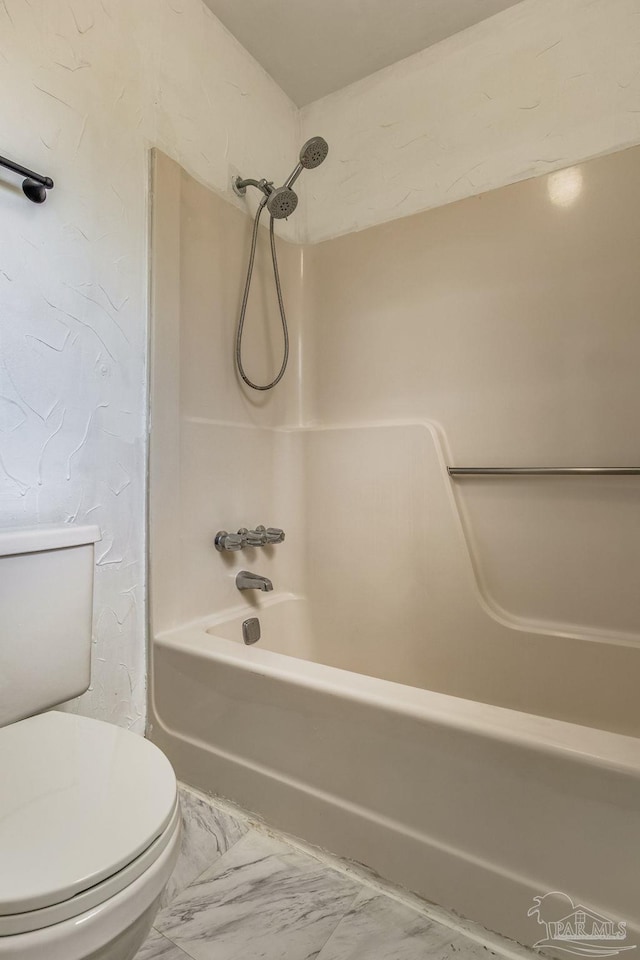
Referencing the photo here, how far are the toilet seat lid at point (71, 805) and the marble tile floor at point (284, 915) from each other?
420 mm

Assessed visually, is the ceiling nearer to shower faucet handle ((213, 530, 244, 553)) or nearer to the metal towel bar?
the metal towel bar

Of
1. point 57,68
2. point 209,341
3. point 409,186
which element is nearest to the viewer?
point 57,68

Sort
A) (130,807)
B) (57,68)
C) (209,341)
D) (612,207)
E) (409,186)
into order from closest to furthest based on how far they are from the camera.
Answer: (130,807) < (57,68) < (612,207) < (209,341) < (409,186)

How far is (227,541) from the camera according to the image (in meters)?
1.51

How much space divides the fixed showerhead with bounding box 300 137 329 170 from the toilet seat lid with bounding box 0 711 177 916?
1.53m

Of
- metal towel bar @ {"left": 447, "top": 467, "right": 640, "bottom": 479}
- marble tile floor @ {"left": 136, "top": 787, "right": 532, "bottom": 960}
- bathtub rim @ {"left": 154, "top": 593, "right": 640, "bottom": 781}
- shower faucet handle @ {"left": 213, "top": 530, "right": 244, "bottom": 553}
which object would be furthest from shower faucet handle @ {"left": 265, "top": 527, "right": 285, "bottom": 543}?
marble tile floor @ {"left": 136, "top": 787, "right": 532, "bottom": 960}

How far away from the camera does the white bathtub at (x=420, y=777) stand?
2.48ft

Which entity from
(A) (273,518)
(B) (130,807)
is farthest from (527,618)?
(B) (130,807)

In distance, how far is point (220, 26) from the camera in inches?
62.2

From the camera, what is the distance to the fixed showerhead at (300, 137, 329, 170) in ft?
4.54

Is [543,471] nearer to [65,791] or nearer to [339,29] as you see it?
[65,791]

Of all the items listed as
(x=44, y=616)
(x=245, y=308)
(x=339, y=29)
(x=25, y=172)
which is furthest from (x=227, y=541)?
(x=339, y=29)

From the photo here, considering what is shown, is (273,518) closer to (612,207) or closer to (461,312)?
(461,312)

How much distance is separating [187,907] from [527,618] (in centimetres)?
110
